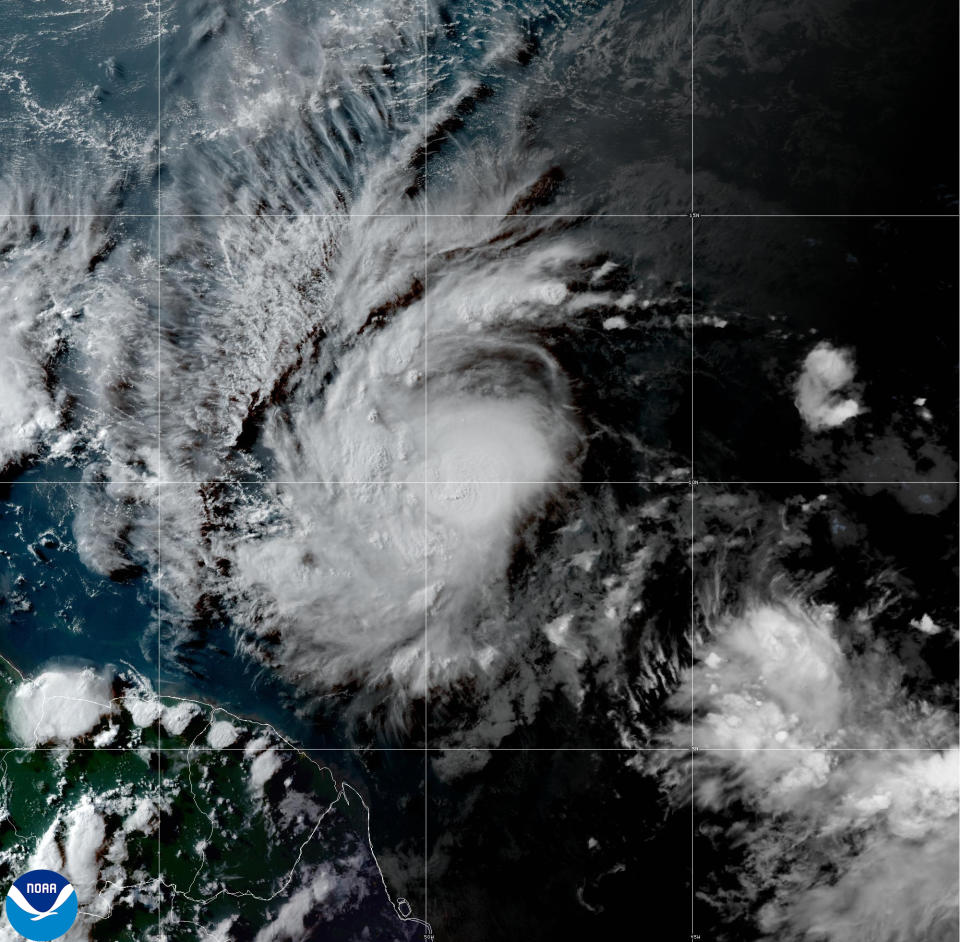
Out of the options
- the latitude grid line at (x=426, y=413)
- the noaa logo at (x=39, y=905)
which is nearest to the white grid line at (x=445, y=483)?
the latitude grid line at (x=426, y=413)

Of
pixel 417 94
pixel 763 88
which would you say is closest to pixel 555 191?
pixel 417 94

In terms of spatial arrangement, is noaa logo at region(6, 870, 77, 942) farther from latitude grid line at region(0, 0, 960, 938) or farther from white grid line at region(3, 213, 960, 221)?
white grid line at region(3, 213, 960, 221)

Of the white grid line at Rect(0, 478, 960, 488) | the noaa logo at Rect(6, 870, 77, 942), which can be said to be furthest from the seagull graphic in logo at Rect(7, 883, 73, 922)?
the white grid line at Rect(0, 478, 960, 488)

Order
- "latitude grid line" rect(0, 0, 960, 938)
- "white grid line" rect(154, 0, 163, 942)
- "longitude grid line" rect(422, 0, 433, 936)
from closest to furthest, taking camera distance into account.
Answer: "latitude grid line" rect(0, 0, 960, 938), "longitude grid line" rect(422, 0, 433, 936), "white grid line" rect(154, 0, 163, 942)

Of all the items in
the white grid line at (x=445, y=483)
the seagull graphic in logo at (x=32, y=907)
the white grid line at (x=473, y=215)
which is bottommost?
the seagull graphic in logo at (x=32, y=907)

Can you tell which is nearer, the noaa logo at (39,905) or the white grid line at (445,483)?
the white grid line at (445,483)

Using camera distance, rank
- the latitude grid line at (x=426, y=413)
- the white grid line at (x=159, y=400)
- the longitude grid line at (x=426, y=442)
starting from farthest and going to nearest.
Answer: the white grid line at (x=159, y=400), the longitude grid line at (x=426, y=442), the latitude grid line at (x=426, y=413)

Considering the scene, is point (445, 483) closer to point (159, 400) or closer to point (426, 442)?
point (426, 442)

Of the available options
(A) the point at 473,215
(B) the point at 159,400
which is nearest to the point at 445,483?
(A) the point at 473,215

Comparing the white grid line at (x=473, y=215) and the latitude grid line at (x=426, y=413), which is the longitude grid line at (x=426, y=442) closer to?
the latitude grid line at (x=426, y=413)

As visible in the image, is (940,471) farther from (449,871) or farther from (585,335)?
(449,871)
